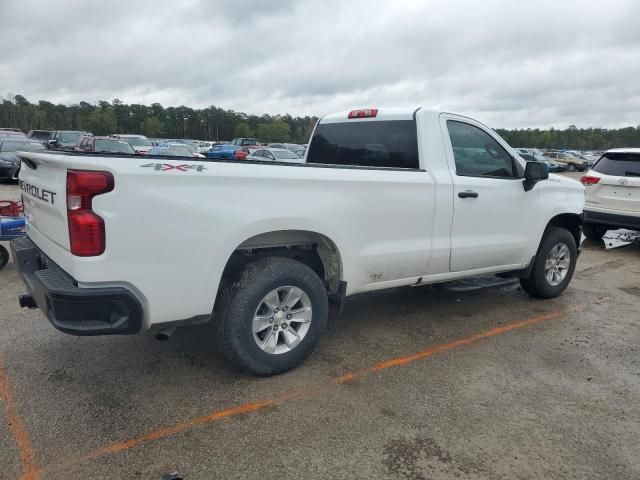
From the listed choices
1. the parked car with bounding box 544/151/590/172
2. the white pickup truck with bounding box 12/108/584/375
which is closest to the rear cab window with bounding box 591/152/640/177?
the white pickup truck with bounding box 12/108/584/375

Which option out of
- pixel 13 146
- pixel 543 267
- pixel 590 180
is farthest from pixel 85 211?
pixel 13 146

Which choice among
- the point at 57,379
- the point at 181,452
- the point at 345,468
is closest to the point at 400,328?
the point at 345,468

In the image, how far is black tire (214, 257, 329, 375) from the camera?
335 cm

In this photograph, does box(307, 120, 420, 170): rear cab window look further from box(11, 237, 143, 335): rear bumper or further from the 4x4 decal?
box(11, 237, 143, 335): rear bumper

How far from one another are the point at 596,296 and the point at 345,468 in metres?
4.58

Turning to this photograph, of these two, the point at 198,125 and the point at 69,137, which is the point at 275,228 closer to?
the point at 69,137

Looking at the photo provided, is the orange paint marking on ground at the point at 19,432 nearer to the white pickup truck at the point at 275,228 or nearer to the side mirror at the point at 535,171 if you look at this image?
the white pickup truck at the point at 275,228

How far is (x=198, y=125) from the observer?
105 metres

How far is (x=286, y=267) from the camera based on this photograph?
11.6ft

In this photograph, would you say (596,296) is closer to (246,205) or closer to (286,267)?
(286,267)

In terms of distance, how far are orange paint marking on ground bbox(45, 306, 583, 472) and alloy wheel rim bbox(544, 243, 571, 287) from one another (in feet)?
2.57

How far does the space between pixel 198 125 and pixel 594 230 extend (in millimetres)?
102537

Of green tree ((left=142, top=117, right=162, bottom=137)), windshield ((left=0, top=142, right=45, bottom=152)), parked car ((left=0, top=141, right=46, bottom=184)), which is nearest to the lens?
parked car ((left=0, top=141, right=46, bottom=184))

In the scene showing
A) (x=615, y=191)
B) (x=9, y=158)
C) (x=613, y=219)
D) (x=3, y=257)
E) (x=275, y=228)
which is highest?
(x=275, y=228)
